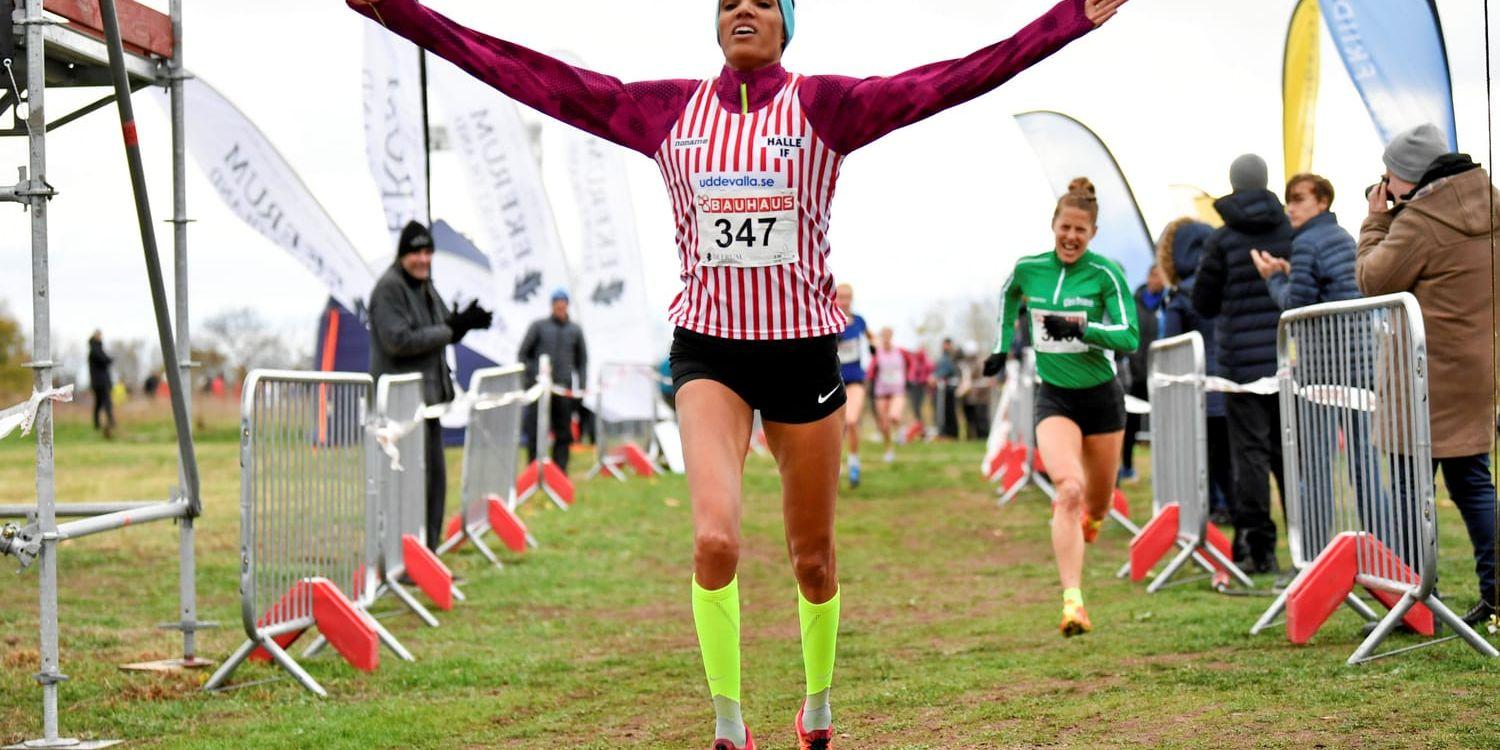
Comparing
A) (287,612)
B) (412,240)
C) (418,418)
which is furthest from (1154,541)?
(287,612)

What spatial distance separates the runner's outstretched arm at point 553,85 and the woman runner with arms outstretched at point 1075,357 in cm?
345

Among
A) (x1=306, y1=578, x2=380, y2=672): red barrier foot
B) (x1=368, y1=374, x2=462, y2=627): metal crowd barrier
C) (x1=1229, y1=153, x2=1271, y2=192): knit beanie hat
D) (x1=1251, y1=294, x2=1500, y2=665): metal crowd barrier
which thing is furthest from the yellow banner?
(x1=306, y1=578, x2=380, y2=672): red barrier foot

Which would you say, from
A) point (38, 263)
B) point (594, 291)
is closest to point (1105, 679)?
point (38, 263)

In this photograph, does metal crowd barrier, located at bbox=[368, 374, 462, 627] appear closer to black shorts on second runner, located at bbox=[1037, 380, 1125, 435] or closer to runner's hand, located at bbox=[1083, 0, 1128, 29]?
black shorts on second runner, located at bbox=[1037, 380, 1125, 435]

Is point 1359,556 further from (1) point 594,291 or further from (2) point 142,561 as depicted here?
(1) point 594,291

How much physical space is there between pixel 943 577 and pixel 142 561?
5850 millimetres

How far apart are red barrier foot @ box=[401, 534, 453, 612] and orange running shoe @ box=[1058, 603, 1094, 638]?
385 cm

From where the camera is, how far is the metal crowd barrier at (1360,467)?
6348 mm

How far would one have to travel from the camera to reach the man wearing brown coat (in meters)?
6.80

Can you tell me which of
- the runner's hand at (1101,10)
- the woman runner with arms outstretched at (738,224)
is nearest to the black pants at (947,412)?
the woman runner with arms outstretched at (738,224)

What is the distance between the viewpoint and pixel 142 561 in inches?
469

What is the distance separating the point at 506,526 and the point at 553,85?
834 centimetres

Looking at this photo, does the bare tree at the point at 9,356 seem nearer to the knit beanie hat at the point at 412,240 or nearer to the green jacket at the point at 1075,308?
the knit beanie hat at the point at 412,240

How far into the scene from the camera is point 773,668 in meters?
7.42
